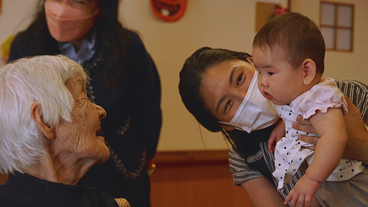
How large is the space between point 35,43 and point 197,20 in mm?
1346

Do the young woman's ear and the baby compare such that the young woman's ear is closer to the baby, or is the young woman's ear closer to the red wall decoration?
the baby

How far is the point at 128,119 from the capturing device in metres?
1.83

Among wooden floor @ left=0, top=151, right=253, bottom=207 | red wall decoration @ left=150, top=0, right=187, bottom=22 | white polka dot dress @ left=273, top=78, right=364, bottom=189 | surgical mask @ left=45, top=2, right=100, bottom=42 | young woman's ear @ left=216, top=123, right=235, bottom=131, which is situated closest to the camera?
white polka dot dress @ left=273, top=78, right=364, bottom=189

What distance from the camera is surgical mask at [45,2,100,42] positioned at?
5.47 ft

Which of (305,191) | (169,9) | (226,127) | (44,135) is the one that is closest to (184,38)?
(169,9)

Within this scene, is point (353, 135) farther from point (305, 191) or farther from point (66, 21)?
point (66, 21)

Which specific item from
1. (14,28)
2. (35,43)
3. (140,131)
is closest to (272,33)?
(140,131)

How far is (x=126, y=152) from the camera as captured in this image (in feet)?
5.87

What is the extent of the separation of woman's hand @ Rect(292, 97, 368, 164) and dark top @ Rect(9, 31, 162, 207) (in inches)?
37.8

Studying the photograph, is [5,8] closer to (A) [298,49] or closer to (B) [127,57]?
(B) [127,57]

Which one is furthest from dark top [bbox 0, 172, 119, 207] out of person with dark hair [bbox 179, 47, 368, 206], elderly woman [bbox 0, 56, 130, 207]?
person with dark hair [bbox 179, 47, 368, 206]

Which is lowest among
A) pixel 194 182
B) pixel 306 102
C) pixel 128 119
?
pixel 194 182

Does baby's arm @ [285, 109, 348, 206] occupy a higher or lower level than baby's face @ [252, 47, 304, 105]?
lower

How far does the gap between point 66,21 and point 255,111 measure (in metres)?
1.04
